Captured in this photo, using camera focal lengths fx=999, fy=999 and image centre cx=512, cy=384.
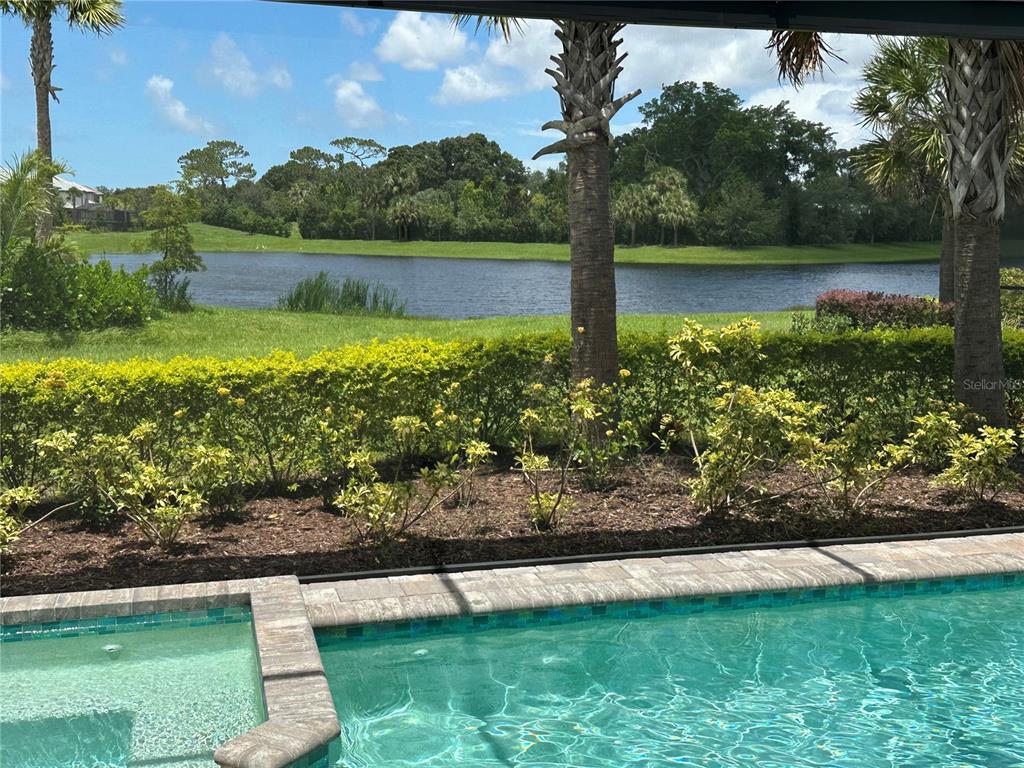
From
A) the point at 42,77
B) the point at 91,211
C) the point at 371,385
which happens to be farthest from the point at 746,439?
the point at 91,211

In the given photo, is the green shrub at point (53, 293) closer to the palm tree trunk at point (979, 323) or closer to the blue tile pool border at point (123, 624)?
the blue tile pool border at point (123, 624)

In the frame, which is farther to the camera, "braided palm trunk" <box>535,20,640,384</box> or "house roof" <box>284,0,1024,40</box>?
"braided palm trunk" <box>535,20,640,384</box>

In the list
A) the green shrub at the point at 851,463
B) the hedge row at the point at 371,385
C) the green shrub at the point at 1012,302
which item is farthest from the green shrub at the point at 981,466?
the green shrub at the point at 1012,302

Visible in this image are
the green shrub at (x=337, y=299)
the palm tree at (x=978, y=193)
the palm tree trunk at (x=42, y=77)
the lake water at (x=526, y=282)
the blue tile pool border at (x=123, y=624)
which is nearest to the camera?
the blue tile pool border at (x=123, y=624)

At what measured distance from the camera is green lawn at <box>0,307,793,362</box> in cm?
1423

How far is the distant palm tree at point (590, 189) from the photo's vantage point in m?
6.49

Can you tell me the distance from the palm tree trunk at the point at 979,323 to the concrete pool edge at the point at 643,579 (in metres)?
1.82

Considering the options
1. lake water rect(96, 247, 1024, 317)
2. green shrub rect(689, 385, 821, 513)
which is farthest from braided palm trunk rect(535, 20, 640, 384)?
lake water rect(96, 247, 1024, 317)

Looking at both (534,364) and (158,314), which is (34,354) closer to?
(158,314)

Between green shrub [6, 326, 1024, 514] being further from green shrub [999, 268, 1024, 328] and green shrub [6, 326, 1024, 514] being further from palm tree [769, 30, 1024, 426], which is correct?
green shrub [999, 268, 1024, 328]

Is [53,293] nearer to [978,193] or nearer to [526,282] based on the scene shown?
[978,193]

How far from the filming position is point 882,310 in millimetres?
14680

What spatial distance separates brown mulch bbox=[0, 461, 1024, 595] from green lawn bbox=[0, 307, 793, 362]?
751 cm

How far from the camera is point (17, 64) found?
22.9m
